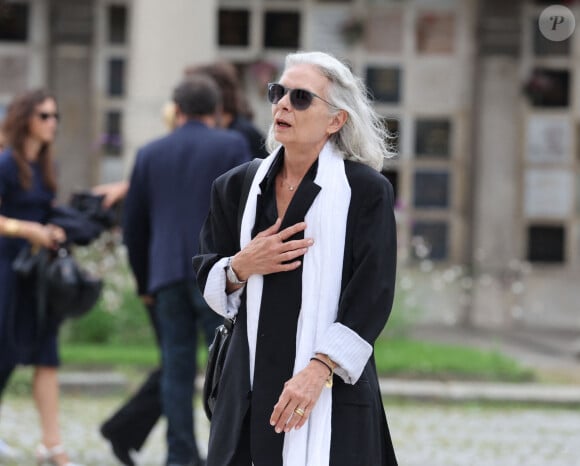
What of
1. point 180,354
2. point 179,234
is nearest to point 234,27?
point 179,234

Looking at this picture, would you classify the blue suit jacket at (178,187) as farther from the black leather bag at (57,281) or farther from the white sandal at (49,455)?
the white sandal at (49,455)

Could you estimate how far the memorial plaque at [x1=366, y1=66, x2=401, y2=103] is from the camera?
14.5m

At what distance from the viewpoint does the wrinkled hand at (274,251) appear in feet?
13.1

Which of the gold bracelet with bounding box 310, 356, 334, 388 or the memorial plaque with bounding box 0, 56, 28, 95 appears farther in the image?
the memorial plaque with bounding box 0, 56, 28, 95

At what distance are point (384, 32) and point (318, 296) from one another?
10.8m

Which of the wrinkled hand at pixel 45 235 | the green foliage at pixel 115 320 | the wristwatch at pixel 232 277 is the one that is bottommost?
the green foliage at pixel 115 320

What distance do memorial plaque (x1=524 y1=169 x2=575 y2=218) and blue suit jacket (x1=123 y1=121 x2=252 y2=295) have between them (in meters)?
7.99

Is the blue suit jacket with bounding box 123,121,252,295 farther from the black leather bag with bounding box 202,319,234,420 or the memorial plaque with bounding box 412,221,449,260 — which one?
the memorial plaque with bounding box 412,221,449,260

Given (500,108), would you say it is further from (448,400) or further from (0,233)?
(0,233)

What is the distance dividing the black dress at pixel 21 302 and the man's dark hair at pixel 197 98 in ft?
2.91

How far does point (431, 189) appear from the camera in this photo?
14.7 m

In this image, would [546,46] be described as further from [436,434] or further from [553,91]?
[436,434]

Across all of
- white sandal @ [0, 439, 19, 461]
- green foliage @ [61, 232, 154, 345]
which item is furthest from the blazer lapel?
green foliage @ [61, 232, 154, 345]

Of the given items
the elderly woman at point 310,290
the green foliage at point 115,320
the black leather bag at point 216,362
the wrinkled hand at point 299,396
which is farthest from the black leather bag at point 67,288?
the green foliage at point 115,320
